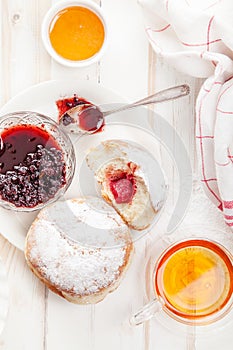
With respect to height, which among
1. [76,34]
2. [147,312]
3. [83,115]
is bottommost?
[147,312]

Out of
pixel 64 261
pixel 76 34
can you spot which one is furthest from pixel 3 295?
pixel 76 34

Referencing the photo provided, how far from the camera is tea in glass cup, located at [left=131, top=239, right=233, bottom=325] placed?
121 cm

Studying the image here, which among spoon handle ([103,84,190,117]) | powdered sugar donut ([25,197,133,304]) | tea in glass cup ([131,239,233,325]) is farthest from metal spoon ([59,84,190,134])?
tea in glass cup ([131,239,233,325])

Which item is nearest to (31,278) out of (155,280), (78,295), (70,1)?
(78,295)

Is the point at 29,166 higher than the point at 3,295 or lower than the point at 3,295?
higher

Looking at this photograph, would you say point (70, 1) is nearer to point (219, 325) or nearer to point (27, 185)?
point (27, 185)

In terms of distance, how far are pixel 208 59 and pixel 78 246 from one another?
36 centimetres

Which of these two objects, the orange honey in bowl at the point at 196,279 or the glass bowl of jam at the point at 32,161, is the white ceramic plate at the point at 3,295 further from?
the orange honey in bowl at the point at 196,279

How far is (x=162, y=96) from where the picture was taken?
46.8 inches

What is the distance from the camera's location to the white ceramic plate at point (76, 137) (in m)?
1.18

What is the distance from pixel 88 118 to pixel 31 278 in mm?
283

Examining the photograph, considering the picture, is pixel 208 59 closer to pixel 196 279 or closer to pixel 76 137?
pixel 76 137

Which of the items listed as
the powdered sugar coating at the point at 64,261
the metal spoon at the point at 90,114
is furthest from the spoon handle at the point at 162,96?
the powdered sugar coating at the point at 64,261

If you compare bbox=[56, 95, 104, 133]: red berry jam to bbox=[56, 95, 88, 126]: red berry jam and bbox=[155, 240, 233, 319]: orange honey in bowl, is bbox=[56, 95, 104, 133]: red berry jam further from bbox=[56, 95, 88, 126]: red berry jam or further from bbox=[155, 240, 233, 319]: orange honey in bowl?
bbox=[155, 240, 233, 319]: orange honey in bowl
